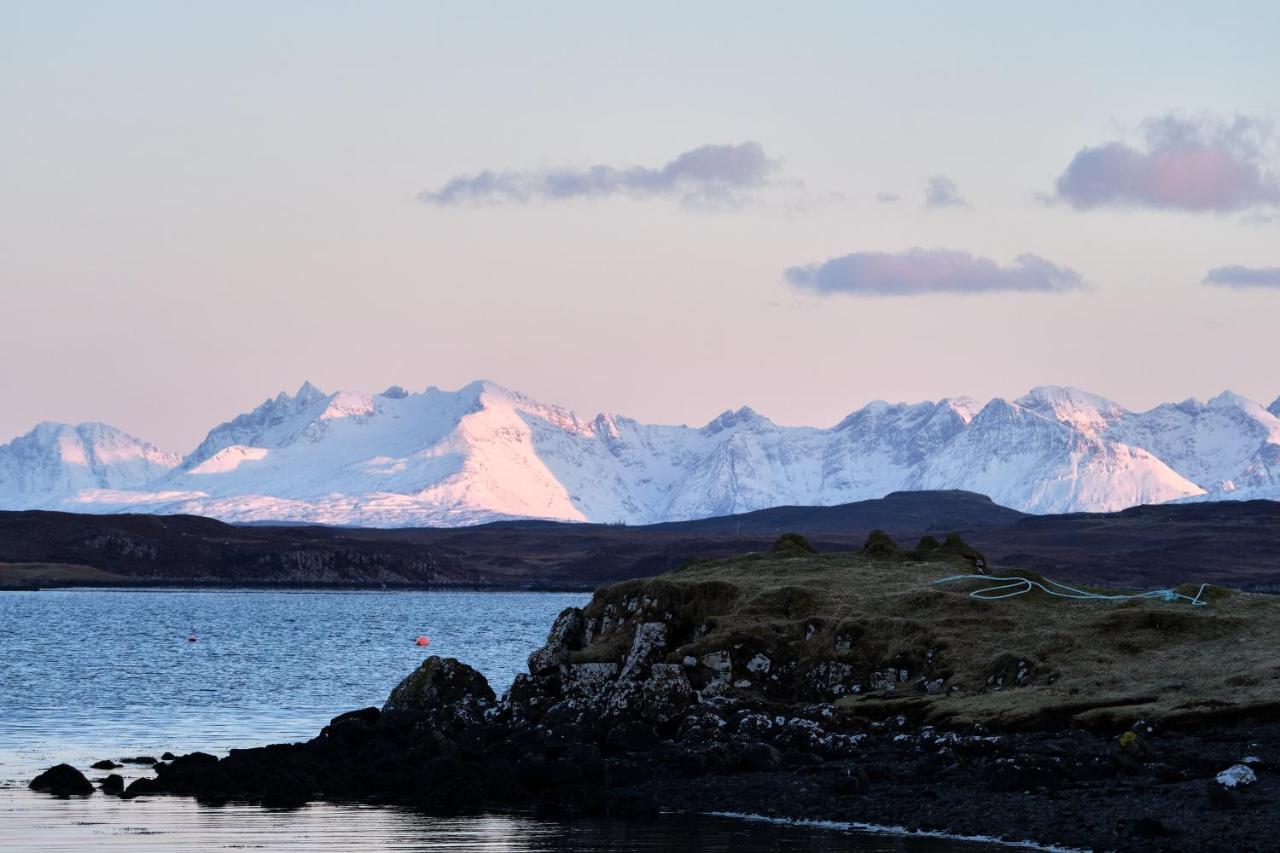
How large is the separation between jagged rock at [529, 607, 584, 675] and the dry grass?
32.6 inches

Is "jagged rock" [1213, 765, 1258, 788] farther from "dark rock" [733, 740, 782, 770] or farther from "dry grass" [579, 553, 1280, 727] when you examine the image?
"dark rock" [733, 740, 782, 770]

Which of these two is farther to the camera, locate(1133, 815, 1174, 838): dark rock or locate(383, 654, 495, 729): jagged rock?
locate(383, 654, 495, 729): jagged rock

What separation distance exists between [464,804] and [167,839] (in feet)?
30.0

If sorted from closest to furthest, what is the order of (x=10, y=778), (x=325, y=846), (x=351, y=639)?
(x=325, y=846) → (x=10, y=778) → (x=351, y=639)

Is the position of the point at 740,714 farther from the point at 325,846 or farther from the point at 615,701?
the point at 325,846

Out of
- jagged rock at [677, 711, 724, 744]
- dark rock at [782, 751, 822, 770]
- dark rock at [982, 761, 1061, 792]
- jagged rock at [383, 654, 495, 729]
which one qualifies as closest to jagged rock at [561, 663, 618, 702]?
jagged rock at [383, 654, 495, 729]

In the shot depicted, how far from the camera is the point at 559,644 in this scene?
72.4m

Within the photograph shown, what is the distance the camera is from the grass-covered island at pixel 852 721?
43.9 meters

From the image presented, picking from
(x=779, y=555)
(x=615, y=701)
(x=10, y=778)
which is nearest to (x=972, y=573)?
(x=779, y=555)

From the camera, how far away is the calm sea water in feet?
141

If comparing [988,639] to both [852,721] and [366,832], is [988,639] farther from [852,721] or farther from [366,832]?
[366,832]

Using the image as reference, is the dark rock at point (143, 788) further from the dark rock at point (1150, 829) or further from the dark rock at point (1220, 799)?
the dark rock at point (1220, 799)

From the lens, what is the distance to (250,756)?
55.9 metres

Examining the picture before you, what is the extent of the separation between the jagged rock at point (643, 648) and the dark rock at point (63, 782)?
20.5 metres
